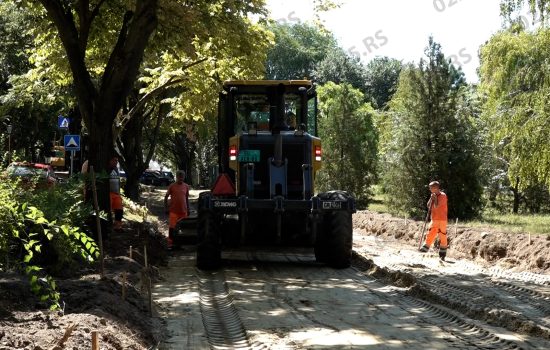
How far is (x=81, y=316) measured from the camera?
6.66 metres

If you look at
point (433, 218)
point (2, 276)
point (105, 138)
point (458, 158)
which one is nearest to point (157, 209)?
point (458, 158)

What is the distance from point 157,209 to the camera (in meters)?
33.1

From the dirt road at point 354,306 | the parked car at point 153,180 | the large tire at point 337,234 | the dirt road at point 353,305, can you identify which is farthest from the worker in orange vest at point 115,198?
the parked car at point 153,180

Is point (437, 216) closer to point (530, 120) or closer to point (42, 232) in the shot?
point (530, 120)

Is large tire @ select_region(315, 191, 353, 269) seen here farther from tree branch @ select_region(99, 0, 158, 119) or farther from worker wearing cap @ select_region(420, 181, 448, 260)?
tree branch @ select_region(99, 0, 158, 119)

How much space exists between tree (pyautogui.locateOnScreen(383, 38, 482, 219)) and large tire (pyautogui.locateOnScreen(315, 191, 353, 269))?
11315 millimetres

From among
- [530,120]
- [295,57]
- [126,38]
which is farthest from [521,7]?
[295,57]

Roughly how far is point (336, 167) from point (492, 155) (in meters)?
7.27

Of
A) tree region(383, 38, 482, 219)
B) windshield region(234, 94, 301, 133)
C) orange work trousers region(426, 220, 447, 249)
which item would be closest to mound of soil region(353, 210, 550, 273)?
orange work trousers region(426, 220, 447, 249)

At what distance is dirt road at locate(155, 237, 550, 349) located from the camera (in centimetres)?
730

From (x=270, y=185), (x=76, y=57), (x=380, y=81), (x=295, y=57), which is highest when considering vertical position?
(x=295, y=57)

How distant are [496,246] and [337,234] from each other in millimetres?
5004

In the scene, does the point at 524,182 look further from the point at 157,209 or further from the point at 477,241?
the point at 157,209

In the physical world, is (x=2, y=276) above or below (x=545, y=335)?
above
